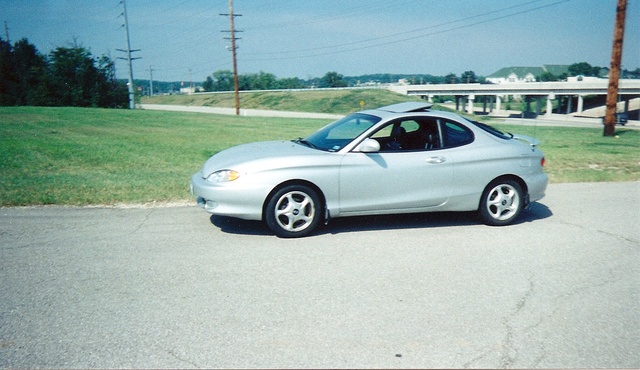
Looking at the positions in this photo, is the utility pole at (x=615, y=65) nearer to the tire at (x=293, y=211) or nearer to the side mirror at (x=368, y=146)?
the side mirror at (x=368, y=146)

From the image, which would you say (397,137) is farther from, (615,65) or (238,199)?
(615,65)

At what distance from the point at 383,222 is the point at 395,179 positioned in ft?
2.81

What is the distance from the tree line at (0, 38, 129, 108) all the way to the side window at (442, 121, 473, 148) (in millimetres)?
51939

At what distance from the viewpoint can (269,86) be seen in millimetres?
131375

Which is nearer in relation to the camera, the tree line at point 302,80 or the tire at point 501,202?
the tire at point 501,202

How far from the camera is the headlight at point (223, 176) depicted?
553 cm

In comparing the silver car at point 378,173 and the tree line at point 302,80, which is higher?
the tree line at point 302,80

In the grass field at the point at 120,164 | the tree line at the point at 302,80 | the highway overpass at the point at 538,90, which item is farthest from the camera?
the tree line at the point at 302,80

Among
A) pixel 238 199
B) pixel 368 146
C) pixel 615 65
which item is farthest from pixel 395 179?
pixel 615 65

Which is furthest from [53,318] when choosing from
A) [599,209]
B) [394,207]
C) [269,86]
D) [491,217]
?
[269,86]

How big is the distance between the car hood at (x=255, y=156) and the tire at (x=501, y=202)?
2.35 meters

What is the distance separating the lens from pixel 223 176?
560cm

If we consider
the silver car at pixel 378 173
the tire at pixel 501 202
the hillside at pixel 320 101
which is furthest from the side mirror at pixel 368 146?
the hillside at pixel 320 101

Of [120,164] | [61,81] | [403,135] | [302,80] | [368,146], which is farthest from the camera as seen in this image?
[302,80]
